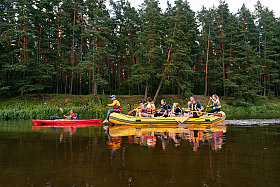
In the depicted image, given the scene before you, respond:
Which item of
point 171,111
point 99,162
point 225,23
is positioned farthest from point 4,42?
point 225,23

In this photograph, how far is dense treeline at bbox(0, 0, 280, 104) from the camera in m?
29.0

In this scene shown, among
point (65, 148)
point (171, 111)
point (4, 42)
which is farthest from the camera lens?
point (4, 42)

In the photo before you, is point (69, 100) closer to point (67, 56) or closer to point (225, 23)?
point (67, 56)

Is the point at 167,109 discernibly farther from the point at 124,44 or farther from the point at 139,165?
the point at 124,44

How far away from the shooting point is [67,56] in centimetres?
3412

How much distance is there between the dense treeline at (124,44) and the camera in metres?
29.0

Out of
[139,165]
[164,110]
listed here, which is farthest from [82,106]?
[139,165]

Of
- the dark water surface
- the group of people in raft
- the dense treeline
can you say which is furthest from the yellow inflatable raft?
the dense treeline

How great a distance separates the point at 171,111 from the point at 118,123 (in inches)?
152

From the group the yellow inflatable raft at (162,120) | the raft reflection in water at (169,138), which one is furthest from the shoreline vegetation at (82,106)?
the raft reflection in water at (169,138)

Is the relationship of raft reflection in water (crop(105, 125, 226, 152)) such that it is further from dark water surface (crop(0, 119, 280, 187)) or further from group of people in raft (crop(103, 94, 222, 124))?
group of people in raft (crop(103, 94, 222, 124))

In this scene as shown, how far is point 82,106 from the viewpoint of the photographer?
28172mm

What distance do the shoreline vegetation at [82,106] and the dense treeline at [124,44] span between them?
141 centimetres

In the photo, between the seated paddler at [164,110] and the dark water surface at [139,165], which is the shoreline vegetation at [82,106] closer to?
the seated paddler at [164,110]
